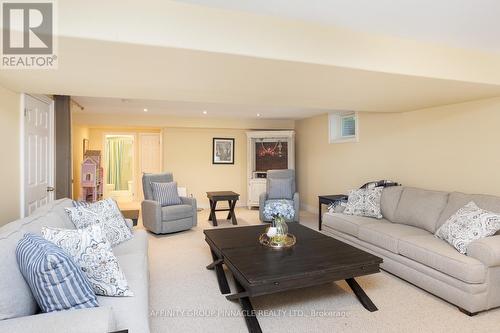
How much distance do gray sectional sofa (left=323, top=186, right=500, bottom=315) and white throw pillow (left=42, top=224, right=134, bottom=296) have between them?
255 centimetres

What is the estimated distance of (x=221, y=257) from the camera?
2.86 metres

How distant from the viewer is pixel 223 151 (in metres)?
7.50

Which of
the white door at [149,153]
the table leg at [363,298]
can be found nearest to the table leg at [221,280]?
the table leg at [363,298]

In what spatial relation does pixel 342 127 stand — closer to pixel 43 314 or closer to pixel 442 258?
pixel 442 258

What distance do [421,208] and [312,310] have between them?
194cm

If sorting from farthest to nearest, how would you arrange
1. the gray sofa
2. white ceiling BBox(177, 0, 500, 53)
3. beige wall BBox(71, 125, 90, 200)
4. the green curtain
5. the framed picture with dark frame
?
the green curtain, the framed picture with dark frame, beige wall BBox(71, 125, 90, 200), white ceiling BBox(177, 0, 500, 53), the gray sofa

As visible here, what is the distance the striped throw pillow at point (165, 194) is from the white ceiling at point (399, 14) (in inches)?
149

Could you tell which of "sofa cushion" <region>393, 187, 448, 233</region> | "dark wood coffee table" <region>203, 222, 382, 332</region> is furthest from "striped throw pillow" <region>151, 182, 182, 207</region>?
"sofa cushion" <region>393, 187, 448, 233</region>

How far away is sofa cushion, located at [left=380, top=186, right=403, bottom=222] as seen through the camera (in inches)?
154

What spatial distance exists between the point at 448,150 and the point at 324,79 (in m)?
2.33

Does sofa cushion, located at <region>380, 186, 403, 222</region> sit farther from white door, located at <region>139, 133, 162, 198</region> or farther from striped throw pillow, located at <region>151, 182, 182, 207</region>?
white door, located at <region>139, 133, 162, 198</region>

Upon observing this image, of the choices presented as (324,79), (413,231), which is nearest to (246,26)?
(324,79)

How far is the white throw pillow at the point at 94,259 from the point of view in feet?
5.77

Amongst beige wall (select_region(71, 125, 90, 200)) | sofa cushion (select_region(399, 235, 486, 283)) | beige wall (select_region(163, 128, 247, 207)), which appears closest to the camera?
sofa cushion (select_region(399, 235, 486, 283))
